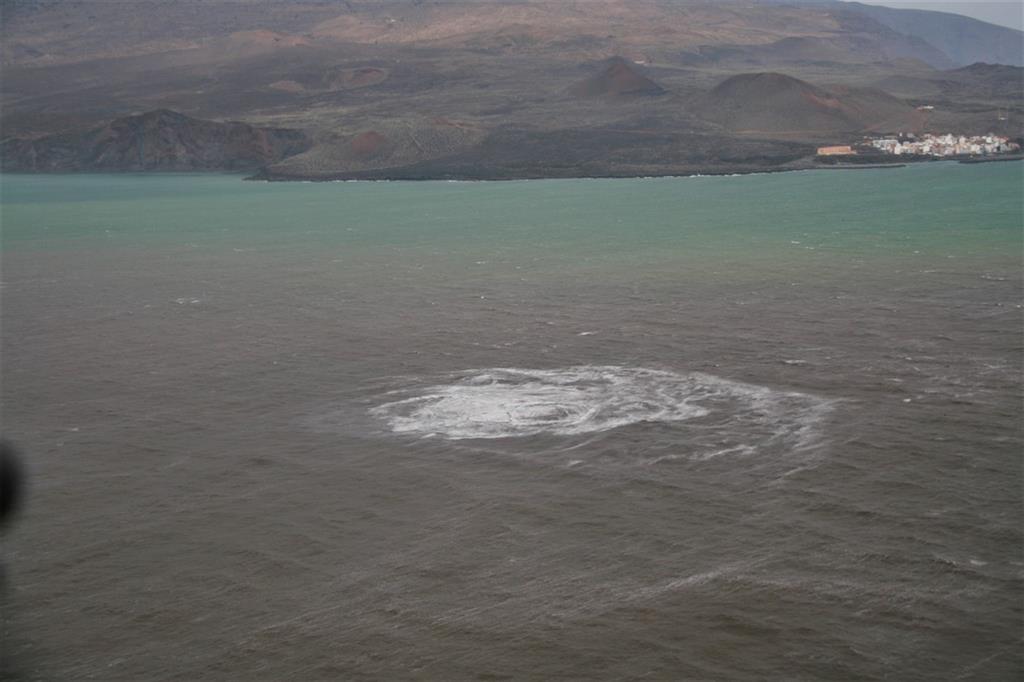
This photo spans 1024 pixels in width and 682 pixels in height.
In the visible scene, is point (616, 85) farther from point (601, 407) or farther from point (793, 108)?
point (601, 407)

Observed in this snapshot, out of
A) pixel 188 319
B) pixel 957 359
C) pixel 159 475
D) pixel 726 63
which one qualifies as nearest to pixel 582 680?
pixel 159 475

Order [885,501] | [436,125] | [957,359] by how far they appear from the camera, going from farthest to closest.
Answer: [436,125] → [957,359] → [885,501]

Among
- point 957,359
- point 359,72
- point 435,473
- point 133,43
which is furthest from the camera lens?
point 133,43

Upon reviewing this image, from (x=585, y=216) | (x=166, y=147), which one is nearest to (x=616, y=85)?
(x=166, y=147)

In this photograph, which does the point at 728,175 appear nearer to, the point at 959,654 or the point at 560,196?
the point at 560,196

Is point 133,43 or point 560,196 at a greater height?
point 133,43

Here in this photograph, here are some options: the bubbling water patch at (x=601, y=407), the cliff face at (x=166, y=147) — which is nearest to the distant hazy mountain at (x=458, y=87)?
the cliff face at (x=166, y=147)
